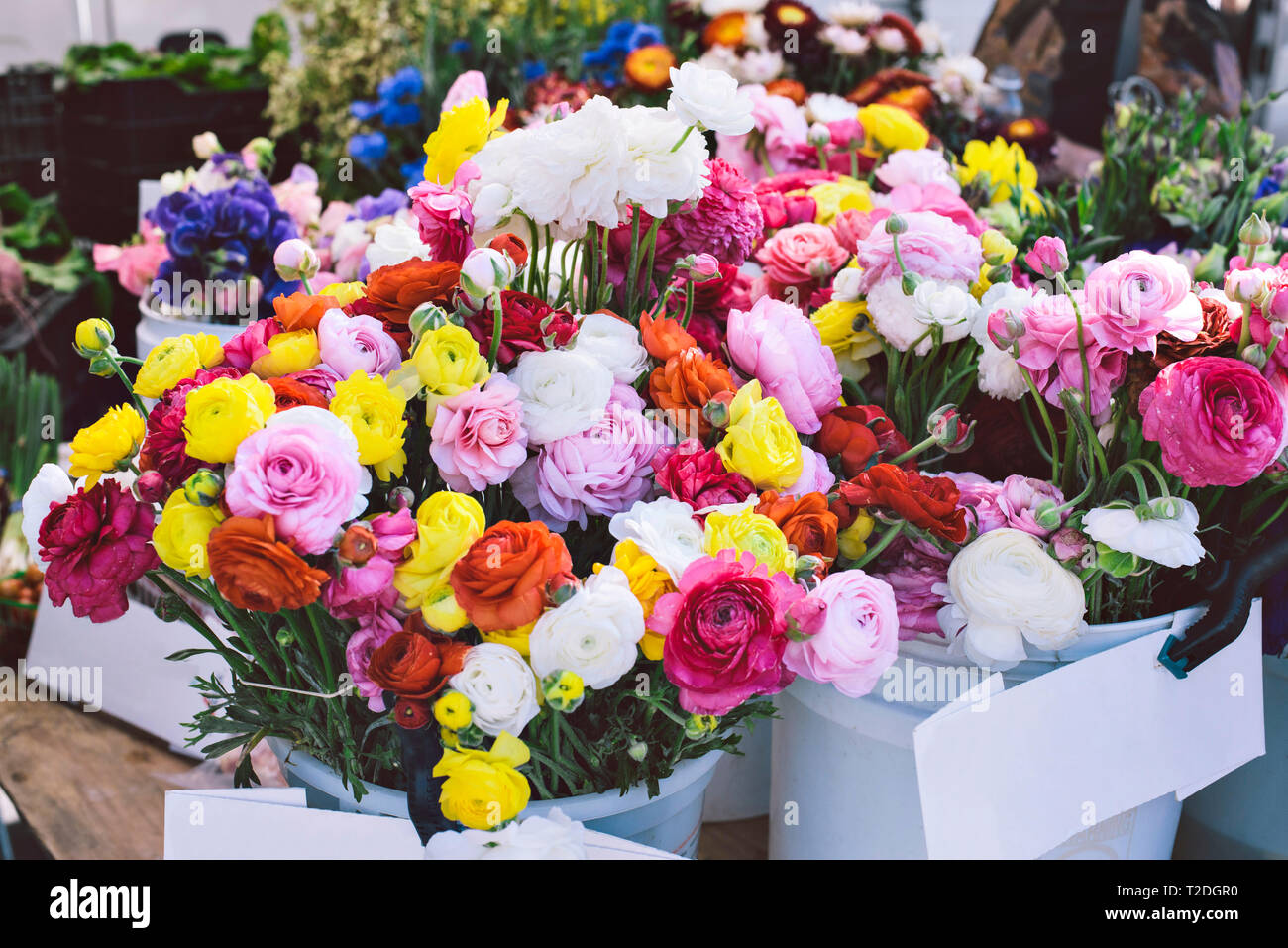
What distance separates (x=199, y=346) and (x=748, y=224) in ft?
1.04

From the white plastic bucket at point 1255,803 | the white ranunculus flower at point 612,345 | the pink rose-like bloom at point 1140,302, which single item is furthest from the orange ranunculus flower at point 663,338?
the white plastic bucket at point 1255,803

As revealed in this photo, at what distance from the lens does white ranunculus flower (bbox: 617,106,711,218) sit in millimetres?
533

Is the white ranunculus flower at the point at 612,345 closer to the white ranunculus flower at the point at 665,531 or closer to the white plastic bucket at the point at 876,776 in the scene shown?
the white ranunculus flower at the point at 665,531

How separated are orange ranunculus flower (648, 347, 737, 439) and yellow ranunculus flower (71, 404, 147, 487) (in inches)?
10.8

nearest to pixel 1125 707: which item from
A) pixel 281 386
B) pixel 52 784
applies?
pixel 281 386

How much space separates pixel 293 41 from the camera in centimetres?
214

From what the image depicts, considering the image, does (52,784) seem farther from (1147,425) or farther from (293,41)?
(293,41)

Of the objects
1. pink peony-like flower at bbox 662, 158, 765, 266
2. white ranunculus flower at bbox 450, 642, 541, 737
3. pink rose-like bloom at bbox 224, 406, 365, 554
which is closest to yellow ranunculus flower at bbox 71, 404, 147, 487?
pink rose-like bloom at bbox 224, 406, 365, 554

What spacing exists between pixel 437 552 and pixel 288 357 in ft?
0.51

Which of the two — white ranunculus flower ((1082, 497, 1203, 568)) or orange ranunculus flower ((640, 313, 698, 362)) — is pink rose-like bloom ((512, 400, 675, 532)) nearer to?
orange ranunculus flower ((640, 313, 698, 362))

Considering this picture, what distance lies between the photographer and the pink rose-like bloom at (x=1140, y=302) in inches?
20.6

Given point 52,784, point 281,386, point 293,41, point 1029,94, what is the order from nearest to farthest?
1. point 281,386
2. point 52,784
3. point 1029,94
4. point 293,41

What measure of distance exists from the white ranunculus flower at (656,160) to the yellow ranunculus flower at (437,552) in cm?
19
